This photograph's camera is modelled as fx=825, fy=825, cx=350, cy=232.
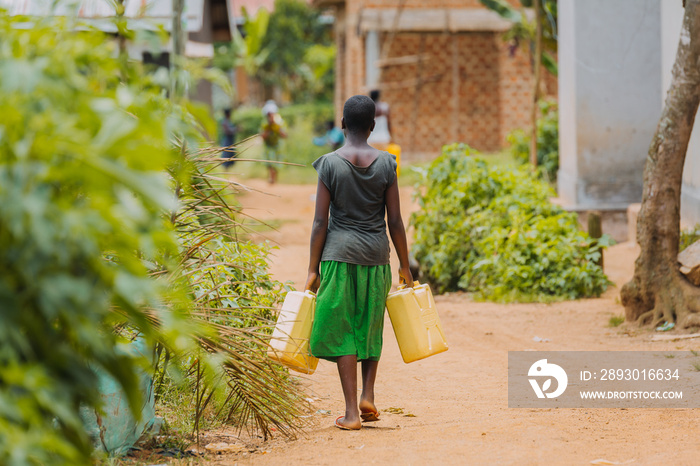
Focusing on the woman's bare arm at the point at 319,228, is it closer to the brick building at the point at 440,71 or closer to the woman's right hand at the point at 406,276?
the woman's right hand at the point at 406,276

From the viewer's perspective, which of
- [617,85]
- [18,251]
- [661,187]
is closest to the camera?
[18,251]

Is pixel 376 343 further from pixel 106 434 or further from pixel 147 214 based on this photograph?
pixel 147 214

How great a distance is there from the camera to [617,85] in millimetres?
10531

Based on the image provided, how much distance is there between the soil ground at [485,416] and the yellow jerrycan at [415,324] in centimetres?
37

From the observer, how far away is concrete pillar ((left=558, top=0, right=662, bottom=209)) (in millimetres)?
10430

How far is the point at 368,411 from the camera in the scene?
4.04 meters

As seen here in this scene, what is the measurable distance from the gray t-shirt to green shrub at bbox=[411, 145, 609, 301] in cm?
381

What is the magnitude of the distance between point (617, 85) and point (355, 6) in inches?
416

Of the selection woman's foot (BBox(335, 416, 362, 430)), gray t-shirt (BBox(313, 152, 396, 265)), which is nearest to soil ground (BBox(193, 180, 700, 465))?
woman's foot (BBox(335, 416, 362, 430))

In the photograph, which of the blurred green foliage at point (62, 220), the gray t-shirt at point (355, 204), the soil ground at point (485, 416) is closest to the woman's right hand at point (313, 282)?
the gray t-shirt at point (355, 204)

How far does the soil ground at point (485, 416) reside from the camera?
3.43 metres

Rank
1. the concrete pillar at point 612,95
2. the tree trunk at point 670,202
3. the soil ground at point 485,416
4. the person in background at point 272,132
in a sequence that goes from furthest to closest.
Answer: the person in background at point 272,132 → the concrete pillar at point 612,95 → the tree trunk at point 670,202 → the soil ground at point 485,416

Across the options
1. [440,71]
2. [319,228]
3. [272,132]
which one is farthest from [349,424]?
[440,71]

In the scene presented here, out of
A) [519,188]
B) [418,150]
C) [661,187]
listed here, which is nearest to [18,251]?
[661,187]
